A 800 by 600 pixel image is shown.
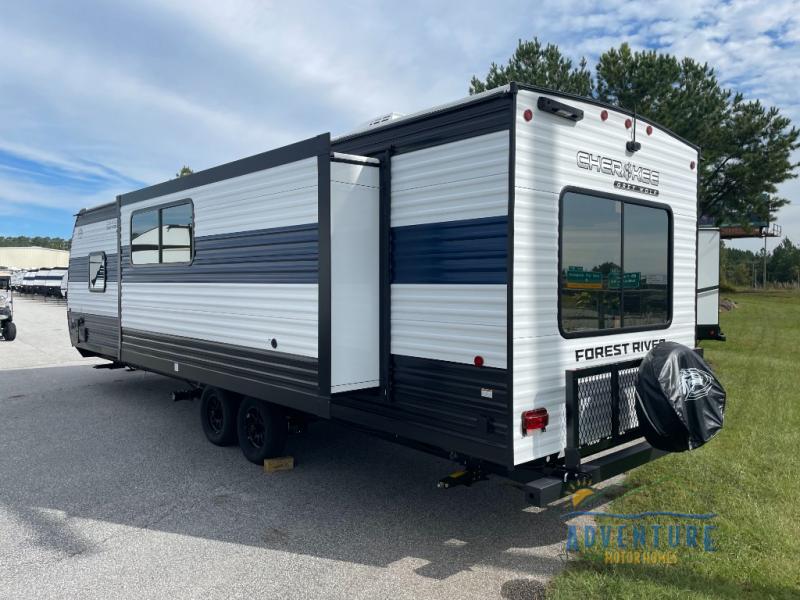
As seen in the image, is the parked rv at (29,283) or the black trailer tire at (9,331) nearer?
the black trailer tire at (9,331)

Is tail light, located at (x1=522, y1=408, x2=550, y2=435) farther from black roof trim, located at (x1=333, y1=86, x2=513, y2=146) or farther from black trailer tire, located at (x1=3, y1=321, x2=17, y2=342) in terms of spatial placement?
black trailer tire, located at (x1=3, y1=321, x2=17, y2=342)

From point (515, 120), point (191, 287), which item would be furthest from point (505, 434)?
point (191, 287)

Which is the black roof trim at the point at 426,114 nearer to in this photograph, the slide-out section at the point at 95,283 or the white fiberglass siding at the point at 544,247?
the white fiberglass siding at the point at 544,247

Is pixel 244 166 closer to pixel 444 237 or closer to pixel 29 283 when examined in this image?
pixel 444 237

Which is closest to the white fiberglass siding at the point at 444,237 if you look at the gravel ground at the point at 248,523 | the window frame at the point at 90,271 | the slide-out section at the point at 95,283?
the gravel ground at the point at 248,523

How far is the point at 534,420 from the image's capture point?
3.83 m

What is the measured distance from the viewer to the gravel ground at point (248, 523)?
3717mm

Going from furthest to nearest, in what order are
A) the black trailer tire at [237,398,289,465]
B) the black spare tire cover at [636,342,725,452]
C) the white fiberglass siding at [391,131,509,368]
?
the black trailer tire at [237,398,289,465], the black spare tire cover at [636,342,725,452], the white fiberglass siding at [391,131,509,368]

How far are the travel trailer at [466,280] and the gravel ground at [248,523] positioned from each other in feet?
1.75

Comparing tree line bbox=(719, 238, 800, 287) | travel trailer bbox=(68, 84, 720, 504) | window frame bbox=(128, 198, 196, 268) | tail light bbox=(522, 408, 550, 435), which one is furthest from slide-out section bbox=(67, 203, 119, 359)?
tree line bbox=(719, 238, 800, 287)

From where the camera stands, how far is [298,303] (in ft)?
15.9

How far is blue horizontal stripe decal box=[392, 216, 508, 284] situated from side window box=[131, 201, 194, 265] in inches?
109

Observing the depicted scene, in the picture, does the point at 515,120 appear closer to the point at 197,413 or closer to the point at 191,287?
the point at 191,287

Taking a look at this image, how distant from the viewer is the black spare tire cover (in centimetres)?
402
